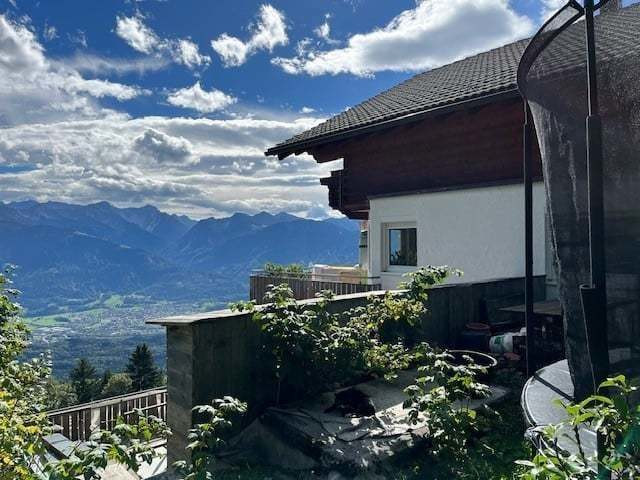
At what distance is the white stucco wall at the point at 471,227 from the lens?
8070 mm

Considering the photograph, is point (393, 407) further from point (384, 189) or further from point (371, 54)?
point (371, 54)

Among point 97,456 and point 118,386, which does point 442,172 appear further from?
point 118,386

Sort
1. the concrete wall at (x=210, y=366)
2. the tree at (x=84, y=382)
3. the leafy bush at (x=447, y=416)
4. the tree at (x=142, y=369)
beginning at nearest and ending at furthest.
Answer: the leafy bush at (x=447, y=416)
the concrete wall at (x=210, y=366)
the tree at (x=84, y=382)
the tree at (x=142, y=369)

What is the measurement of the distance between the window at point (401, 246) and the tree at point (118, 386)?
18230 millimetres

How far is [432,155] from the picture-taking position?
Result: 958 cm

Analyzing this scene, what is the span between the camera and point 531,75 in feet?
7.84

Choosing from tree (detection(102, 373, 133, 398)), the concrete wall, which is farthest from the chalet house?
tree (detection(102, 373, 133, 398))

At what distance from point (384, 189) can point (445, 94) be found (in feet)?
8.17

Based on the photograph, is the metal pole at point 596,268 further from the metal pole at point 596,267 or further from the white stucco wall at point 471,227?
the white stucco wall at point 471,227

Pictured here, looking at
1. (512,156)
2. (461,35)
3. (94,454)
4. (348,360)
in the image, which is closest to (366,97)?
(461,35)

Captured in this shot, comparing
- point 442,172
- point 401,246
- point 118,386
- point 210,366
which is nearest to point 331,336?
point 210,366

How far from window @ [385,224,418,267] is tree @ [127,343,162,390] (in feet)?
57.1

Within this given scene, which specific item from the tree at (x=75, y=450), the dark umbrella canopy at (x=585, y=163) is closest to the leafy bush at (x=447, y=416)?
the dark umbrella canopy at (x=585, y=163)

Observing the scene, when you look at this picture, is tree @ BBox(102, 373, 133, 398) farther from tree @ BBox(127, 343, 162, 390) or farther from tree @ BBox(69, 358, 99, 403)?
tree @ BBox(69, 358, 99, 403)
